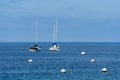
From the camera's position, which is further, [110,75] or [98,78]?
[110,75]

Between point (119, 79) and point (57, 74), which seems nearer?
point (119, 79)

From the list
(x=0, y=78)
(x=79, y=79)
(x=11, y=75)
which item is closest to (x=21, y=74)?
(x=11, y=75)

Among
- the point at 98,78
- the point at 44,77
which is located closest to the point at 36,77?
the point at 44,77

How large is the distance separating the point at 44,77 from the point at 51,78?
268cm

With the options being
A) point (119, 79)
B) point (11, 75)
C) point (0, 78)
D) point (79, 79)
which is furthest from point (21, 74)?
point (119, 79)

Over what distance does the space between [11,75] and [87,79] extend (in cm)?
1861

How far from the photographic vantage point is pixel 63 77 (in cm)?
9550

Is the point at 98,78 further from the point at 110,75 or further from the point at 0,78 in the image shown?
the point at 0,78

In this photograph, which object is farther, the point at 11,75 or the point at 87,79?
the point at 11,75

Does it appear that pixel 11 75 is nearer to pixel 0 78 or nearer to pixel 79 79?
pixel 0 78

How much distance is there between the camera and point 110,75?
101 m

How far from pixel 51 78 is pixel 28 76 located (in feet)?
22.0

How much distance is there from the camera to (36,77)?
94.7m

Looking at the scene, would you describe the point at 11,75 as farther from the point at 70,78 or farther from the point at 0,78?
the point at 70,78
